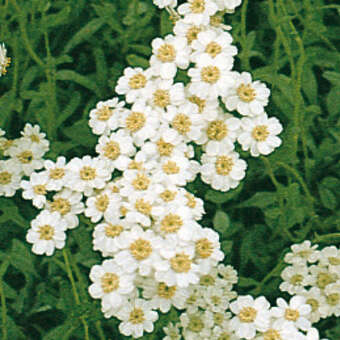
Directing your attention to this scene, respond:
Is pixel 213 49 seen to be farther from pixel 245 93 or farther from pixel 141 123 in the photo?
pixel 141 123

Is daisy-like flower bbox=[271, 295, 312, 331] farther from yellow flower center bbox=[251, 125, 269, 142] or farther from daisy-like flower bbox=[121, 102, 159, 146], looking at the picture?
daisy-like flower bbox=[121, 102, 159, 146]

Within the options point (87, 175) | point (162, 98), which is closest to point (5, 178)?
point (87, 175)

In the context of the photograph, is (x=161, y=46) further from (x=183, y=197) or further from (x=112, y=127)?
(x=183, y=197)

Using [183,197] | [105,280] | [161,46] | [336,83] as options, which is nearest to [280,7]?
[336,83]

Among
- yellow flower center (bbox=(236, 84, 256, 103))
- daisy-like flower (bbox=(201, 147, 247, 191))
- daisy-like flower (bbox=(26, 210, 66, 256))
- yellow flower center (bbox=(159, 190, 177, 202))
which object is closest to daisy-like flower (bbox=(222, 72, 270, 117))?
yellow flower center (bbox=(236, 84, 256, 103))

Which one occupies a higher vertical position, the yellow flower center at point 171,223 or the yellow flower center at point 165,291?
the yellow flower center at point 171,223

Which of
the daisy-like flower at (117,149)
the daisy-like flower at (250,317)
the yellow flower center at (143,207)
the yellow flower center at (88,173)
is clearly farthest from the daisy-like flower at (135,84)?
the daisy-like flower at (250,317)

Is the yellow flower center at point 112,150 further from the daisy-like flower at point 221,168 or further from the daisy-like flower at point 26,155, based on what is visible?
the daisy-like flower at point 26,155
